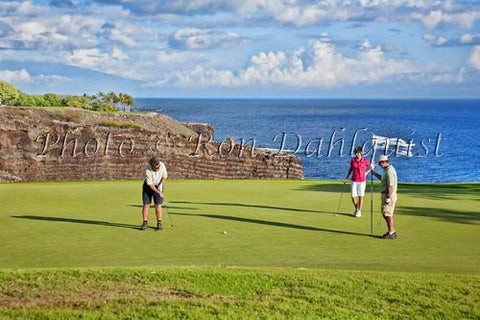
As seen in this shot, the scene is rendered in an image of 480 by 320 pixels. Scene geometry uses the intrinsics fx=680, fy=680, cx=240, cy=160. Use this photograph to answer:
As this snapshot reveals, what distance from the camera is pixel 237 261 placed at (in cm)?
1170

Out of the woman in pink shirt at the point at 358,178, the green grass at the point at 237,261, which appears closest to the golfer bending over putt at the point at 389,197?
the green grass at the point at 237,261

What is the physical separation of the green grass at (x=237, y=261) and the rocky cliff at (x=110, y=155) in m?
16.6

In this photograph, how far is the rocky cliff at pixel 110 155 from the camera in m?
36.9

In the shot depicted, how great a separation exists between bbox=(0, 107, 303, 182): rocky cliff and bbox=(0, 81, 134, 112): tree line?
5487 centimetres

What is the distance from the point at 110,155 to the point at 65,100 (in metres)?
65.6

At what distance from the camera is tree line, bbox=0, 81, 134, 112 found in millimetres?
95375

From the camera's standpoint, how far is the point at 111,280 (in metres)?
9.77

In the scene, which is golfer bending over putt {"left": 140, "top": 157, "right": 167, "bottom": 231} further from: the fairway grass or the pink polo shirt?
the pink polo shirt

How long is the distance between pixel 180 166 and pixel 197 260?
90.2 feet

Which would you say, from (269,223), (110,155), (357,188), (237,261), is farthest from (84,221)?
(110,155)

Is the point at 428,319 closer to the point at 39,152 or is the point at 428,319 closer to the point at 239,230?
the point at 239,230

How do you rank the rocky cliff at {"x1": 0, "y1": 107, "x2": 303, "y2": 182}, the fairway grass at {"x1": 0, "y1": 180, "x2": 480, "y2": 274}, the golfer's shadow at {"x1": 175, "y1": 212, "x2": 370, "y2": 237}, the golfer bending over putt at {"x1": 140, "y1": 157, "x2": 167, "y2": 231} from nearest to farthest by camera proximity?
the fairway grass at {"x1": 0, "y1": 180, "x2": 480, "y2": 274}, the golfer's shadow at {"x1": 175, "y1": 212, "x2": 370, "y2": 237}, the golfer bending over putt at {"x1": 140, "y1": 157, "x2": 167, "y2": 231}, the rocky cliff at {"x1": 0, "y1": 107, "x2": 303, "y2": 182}

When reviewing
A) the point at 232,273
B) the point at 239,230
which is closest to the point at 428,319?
the point at 232,273

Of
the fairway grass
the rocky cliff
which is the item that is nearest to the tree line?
the rocky cliff
